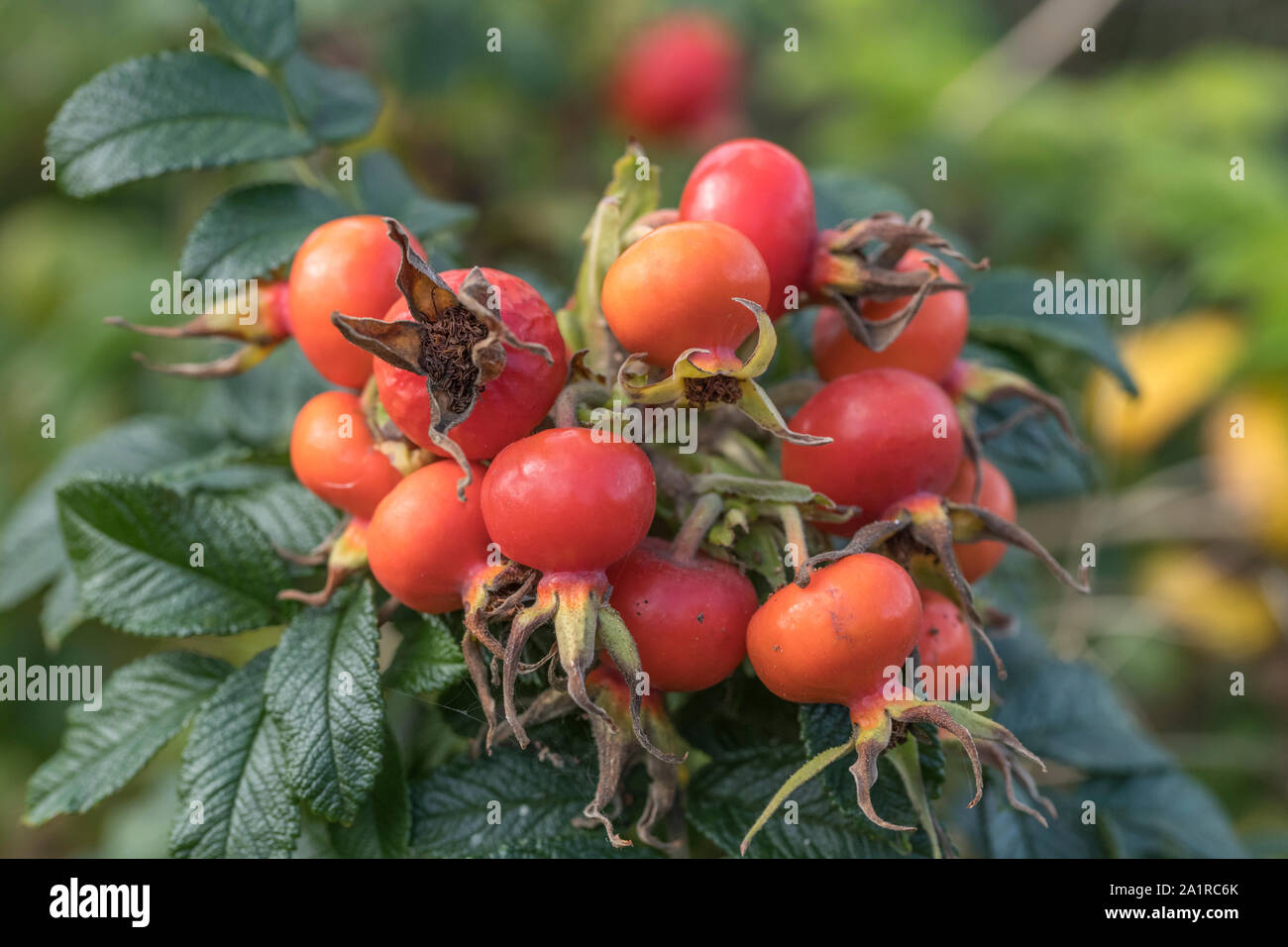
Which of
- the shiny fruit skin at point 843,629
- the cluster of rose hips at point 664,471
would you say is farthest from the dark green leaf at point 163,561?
the shiny fruit skin at point 843,629

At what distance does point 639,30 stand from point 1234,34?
3007mm

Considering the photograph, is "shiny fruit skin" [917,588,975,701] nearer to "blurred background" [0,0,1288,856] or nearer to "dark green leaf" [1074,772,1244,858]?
"dark green leaf" [1074,772,1244,858]

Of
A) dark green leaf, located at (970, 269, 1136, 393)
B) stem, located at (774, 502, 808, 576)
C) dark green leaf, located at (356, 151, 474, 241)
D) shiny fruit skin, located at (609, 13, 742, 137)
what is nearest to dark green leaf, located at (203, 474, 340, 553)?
dark green leaf, located at (356, 151, 474, 241)

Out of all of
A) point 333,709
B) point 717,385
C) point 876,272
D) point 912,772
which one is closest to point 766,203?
point 876,272

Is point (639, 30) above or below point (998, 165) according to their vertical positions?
above

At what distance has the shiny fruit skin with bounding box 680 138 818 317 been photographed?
1.00 m

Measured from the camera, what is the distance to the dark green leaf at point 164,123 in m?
1.17

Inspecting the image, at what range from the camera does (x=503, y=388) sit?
34.4 inches

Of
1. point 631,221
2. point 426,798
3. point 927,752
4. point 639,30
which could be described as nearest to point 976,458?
point 927,752

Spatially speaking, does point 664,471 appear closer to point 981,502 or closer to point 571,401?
point 571,401

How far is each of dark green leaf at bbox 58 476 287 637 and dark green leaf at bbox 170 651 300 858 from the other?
130mm

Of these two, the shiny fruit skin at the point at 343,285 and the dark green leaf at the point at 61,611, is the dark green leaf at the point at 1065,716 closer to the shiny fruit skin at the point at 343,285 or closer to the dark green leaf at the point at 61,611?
the shiny fruit skin at the point at 343,285
